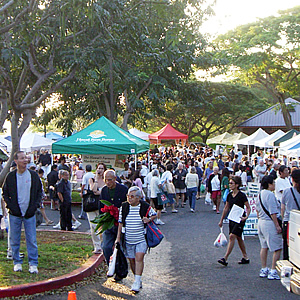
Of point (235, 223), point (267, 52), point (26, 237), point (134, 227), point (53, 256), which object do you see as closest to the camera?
point (134, 227)

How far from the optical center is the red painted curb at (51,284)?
20.0 feet

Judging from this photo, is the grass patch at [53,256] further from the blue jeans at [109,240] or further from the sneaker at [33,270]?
the blue jeans at [109,240]

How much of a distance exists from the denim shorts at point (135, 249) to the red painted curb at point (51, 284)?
0.92 metres

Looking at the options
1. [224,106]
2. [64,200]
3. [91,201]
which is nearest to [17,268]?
[91,201]

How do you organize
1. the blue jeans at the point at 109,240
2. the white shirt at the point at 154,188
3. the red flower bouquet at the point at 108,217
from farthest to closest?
the white shirt at the point at 154,188
the blue jeans at the point at 109,240
the red flower bouquet at the point at 108,217

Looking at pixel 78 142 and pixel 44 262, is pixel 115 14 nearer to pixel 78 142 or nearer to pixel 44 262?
pixel 78 142

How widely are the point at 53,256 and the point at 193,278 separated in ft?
8.33

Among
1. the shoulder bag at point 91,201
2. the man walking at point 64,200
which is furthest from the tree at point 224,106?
the shoulder bag at point 91,201

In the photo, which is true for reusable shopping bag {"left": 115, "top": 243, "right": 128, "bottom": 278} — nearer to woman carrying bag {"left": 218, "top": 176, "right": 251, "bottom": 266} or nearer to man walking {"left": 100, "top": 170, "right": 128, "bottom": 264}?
man walking {"left": 100, "top": 170, "right": 128, "bottom": 264}

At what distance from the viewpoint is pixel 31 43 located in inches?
465

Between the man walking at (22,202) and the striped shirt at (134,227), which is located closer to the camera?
the striped shirt at (134,227)

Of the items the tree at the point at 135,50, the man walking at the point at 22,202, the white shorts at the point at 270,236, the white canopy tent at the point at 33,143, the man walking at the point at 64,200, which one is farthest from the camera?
the white canopy tent at the point at 33,143

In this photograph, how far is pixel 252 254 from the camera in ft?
30.3

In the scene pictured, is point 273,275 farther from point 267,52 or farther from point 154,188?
point 267,52
